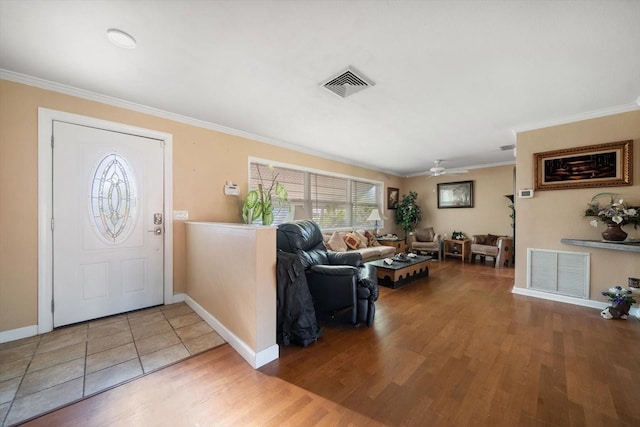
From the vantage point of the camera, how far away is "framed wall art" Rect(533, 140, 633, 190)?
294 centimetres

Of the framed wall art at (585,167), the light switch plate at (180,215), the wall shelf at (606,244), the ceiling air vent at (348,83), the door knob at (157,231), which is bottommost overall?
the wall shelf at (606,244)

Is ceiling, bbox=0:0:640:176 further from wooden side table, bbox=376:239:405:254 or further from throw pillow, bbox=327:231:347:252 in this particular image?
wooden side table, bbox=376:239:405:254

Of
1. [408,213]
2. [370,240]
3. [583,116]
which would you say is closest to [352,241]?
[370,240]

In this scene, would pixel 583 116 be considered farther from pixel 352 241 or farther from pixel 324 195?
pixel 324 195

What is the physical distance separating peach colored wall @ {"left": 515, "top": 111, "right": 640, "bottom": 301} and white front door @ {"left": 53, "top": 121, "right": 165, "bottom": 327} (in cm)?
511

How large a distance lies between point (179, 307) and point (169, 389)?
1.55 meters

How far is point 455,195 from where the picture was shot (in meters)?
6.74

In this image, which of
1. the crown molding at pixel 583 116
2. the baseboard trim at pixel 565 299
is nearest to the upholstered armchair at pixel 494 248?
the baseboard trim at pixel 565 299

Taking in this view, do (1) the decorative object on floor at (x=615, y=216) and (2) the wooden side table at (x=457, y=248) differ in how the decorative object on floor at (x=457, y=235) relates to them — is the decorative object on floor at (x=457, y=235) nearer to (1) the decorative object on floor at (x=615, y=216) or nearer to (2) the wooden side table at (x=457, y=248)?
(2) the wooden side table at (x=457, y=248)

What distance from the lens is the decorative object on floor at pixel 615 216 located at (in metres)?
2.81

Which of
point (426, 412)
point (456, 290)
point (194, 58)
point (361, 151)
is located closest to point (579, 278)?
point (456, 290)

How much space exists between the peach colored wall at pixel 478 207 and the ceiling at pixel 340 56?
3090 mm

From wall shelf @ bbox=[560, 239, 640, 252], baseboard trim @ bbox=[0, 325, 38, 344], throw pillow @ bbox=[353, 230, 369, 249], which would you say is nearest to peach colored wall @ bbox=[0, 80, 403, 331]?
baseboard trim @ bbox=[0, 325, 38, 344]

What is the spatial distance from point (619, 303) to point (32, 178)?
6353 millimetres
